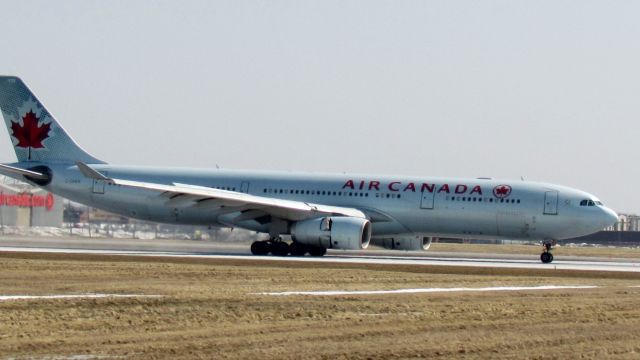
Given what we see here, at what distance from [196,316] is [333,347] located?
3935 millimetres

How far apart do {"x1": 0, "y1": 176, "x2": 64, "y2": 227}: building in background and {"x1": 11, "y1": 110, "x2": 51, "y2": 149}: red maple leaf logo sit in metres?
23.5

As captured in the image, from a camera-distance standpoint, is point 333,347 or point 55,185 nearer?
Result: point 333,347

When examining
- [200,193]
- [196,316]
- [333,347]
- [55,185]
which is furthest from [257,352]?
[55,185]

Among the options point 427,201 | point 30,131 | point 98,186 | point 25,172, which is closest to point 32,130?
point 30,131

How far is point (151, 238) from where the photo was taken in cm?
6631

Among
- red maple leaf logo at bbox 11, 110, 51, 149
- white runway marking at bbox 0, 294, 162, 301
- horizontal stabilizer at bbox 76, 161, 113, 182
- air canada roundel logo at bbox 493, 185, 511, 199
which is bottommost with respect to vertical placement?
white runway marking at bbox 0, 294, 162, 301

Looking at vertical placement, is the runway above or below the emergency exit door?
below

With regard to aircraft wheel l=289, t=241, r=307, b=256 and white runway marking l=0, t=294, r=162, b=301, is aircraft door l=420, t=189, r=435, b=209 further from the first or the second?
white runway marking l=0, t=294, r=162, b=301

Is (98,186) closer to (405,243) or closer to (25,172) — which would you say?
(25,172)

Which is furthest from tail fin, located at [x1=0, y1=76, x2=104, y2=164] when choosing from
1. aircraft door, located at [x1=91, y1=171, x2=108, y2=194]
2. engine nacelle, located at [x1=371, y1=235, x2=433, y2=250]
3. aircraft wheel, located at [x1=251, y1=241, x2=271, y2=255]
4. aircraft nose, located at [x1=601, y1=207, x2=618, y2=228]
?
aircraft nose, located at [x1=601, y1=207, x2=618, y2=228]

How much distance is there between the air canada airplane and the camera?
146ft

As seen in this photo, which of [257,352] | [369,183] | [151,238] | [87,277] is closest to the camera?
[257,352]

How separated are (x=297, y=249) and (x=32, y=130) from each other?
12.9m

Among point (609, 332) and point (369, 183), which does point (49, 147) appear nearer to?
point (369, 183)
